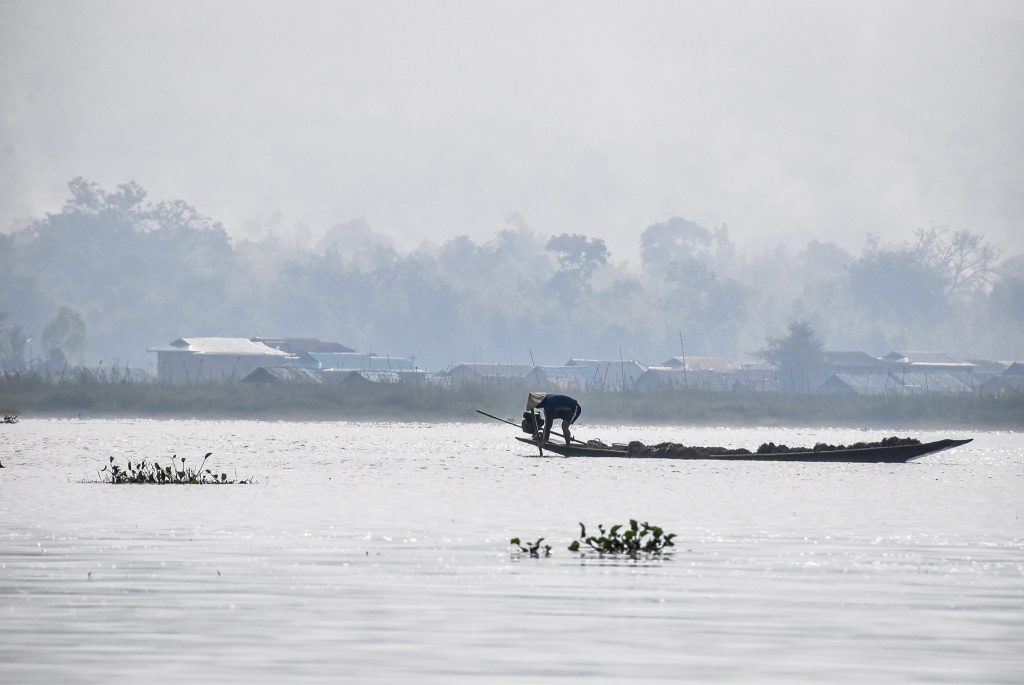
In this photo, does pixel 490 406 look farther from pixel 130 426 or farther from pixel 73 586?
pixel 73 586

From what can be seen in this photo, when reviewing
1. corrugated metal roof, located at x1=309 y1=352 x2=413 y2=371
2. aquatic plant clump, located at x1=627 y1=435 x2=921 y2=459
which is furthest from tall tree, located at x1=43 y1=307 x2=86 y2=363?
aquatic plant clump, located at x1=627 y1=435 x2=921 y2=459

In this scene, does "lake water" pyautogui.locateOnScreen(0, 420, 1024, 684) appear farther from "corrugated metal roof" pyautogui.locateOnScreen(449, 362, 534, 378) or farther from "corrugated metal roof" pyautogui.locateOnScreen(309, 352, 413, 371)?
"corrugated metal roof" pyautogui.locateOnScreen(309, 352, 413, 371)

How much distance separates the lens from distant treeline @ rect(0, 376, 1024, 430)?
87.4 m

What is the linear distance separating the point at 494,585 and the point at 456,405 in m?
71.1

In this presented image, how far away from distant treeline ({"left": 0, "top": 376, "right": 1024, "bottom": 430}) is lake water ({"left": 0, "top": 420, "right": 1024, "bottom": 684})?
50.9 m

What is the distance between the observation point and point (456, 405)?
89.3 m

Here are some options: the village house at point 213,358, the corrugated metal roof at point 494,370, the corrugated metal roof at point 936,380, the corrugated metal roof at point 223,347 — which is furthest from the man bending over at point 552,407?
the corrugated metal roof at point 223,347

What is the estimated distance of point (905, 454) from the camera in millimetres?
44906

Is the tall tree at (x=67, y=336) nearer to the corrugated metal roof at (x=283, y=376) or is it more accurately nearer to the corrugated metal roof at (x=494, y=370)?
the corrugated metal roof at (x=494, y=370)

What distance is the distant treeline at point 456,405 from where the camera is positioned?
87.4 meters

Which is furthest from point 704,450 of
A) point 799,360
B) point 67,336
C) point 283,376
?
point 67,336

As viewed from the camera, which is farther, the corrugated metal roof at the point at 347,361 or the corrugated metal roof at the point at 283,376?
the corrugated metal roof at the point at 347,361

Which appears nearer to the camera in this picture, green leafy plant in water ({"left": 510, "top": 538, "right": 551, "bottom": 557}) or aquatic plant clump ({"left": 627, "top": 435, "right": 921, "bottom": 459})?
green leafy plant in water ({"left": 510, "top": 538, "right": 551, "bottom": 557})

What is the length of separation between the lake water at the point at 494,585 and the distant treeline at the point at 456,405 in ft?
167
